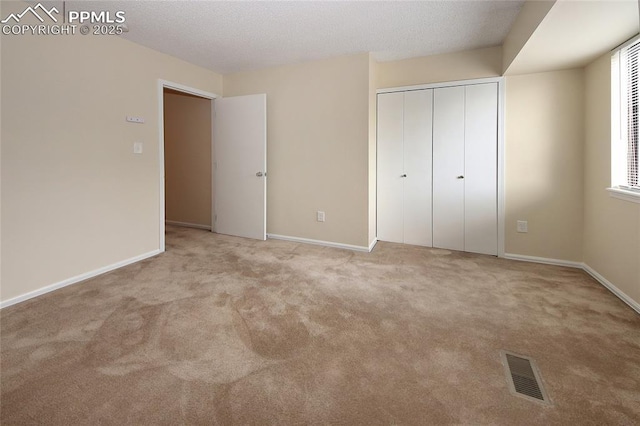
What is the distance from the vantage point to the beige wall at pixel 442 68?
3.39m

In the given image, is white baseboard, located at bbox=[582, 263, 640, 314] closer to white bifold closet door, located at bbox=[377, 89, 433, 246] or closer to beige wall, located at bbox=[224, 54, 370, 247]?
white bifold closet door, located at bbox=[377, 89, 433, 246]

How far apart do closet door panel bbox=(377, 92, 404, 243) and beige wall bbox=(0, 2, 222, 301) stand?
2.77 meters

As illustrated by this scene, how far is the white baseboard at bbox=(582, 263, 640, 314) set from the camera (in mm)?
2180

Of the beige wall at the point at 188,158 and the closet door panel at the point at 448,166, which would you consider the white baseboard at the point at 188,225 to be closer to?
the beige wall at the point at 188,158

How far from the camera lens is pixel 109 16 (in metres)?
2.68

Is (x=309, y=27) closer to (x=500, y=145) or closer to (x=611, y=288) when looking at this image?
(x=500, y=145)

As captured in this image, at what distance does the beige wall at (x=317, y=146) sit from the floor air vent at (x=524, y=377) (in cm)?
218

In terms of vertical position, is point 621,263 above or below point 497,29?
below

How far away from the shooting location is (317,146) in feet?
12.7

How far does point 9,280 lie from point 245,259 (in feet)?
6.19

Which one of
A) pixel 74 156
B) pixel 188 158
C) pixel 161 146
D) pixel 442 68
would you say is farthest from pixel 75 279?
pixel 442 68

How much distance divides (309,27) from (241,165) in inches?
81.2

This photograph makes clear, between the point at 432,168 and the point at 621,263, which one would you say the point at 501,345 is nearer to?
the point at 621,263

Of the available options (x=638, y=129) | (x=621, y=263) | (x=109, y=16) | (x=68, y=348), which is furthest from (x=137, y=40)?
(x=621, y=263)
